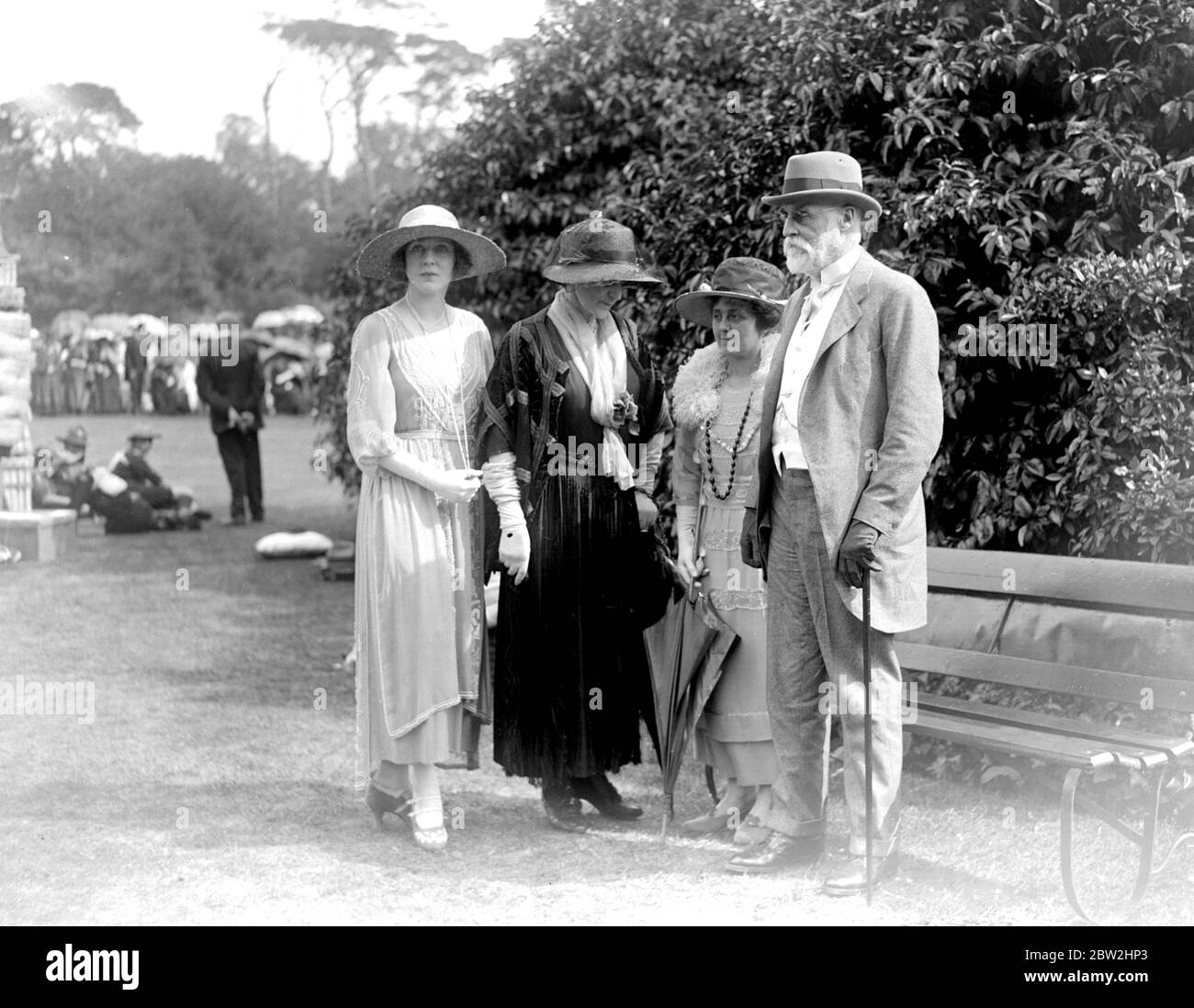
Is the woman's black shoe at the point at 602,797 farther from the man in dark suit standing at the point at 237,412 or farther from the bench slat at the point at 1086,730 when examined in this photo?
the man in dark suit standing at the point at 237,412

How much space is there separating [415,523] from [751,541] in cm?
116

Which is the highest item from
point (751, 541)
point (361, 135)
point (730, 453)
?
point (361, 135)

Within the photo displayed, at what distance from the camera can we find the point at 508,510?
5.02 m

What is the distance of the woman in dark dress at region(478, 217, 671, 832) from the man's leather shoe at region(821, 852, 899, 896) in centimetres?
108

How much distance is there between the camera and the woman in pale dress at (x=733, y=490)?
16.6ft

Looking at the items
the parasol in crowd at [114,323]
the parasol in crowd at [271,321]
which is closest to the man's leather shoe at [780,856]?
the parasol in crowd at [114,323]

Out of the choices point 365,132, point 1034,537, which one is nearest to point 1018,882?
point 1034,537

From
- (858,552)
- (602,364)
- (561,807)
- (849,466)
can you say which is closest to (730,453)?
(602,364)

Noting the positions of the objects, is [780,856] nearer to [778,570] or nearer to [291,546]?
[778,570]

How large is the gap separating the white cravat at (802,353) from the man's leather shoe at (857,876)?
3.91 feet

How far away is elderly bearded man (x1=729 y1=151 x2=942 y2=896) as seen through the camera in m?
4.35

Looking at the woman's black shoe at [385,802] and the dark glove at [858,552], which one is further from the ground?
the dark glove at [858,552]

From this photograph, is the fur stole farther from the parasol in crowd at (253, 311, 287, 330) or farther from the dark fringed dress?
the parasol in crowd at (253, 311, 287, 330)
